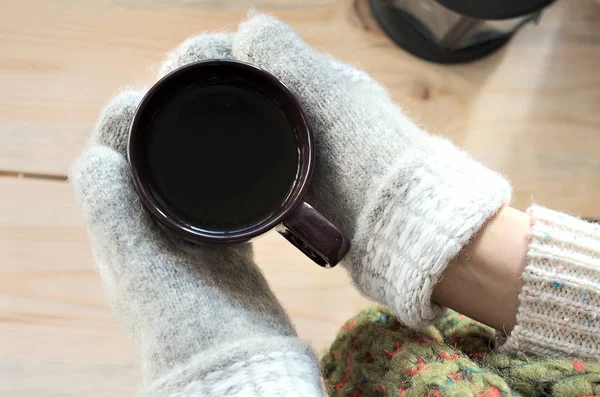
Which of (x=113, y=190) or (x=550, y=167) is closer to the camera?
(x=113, y=190)

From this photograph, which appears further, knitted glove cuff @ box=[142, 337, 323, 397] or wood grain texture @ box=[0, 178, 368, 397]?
wood grain texture @ box=[0, 178, 368, 397]

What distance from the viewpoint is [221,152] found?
542 millimetres

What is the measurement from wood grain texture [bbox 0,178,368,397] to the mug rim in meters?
0.21

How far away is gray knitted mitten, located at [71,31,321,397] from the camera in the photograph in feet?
1.63

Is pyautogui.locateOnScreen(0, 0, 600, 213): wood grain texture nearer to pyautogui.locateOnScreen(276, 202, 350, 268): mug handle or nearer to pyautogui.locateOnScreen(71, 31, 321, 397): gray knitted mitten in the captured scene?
pyautogui.locateOnScreen(71, 31, 321, 397): gray knitted mitten

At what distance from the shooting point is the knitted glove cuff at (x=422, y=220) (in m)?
0.50

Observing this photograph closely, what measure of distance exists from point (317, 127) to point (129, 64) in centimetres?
32

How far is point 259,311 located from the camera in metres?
0.56

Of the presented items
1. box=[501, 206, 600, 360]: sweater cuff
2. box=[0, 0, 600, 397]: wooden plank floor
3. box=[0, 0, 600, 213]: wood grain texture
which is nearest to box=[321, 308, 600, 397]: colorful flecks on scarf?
box=[501, 206, 600, 360]: sweater cuff

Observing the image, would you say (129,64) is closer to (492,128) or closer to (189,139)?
(189,139)

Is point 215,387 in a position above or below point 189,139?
below

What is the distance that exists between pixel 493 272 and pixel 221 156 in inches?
10.7

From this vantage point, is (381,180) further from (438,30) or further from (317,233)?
(438,30)

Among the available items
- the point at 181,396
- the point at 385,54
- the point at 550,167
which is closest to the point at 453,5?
the point at 385,54
